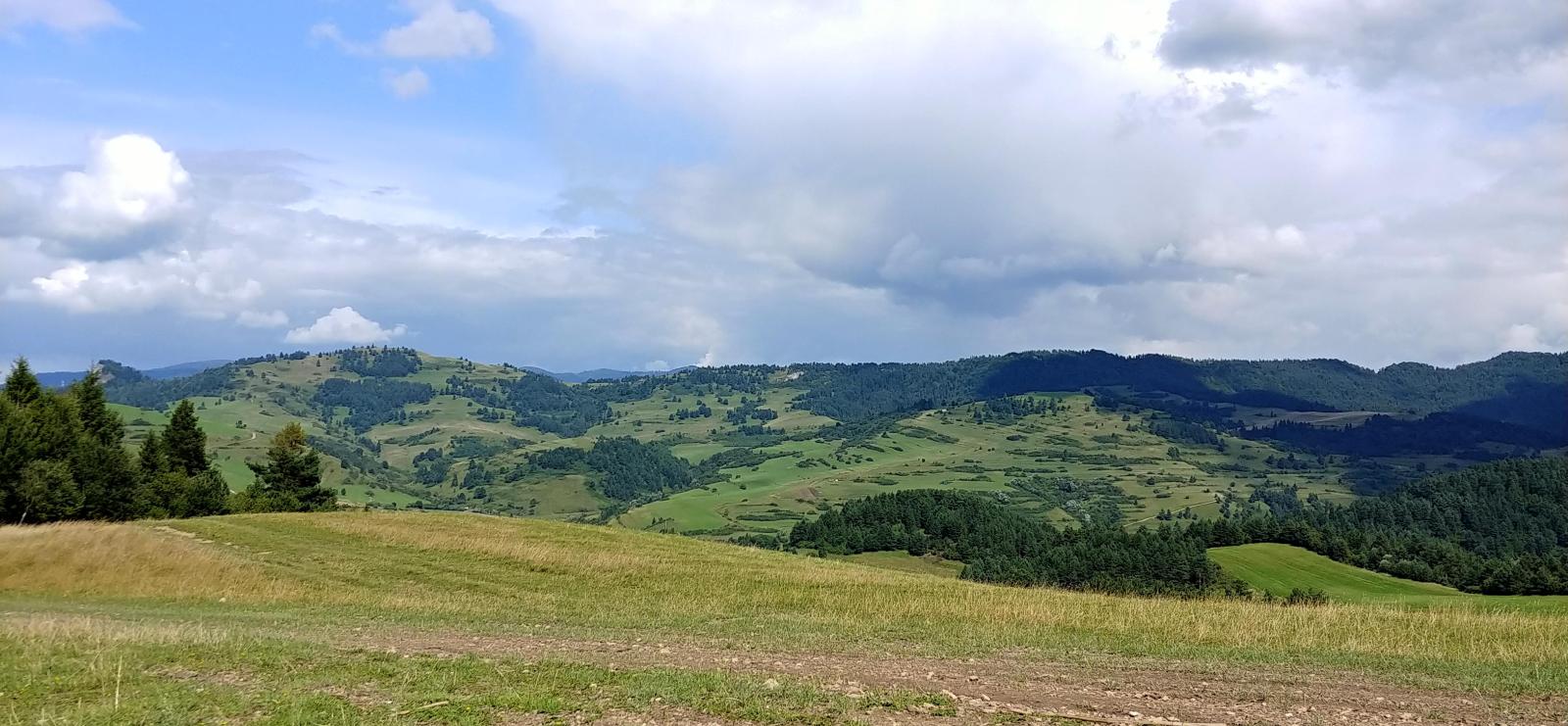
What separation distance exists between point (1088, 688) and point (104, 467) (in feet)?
Result: 233

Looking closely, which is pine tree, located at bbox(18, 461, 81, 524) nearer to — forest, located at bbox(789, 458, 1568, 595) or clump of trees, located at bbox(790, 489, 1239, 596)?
forest, located at bbox(789, 458, 1568, 595)

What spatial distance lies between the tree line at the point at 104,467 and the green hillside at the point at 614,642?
17050 millimetres

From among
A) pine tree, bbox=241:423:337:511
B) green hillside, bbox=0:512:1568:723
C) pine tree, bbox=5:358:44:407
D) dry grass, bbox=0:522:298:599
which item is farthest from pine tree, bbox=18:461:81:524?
pine tree, bbox=241:423:337:511

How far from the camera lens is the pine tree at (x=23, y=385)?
193ft

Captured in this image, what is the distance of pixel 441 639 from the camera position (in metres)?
18.3

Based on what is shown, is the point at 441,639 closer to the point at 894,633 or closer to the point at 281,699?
the point at 281,699

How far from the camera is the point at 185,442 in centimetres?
7831

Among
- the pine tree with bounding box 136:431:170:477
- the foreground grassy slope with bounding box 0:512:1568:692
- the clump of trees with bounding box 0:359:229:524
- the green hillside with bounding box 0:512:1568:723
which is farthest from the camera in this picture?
the pine tree with bounding box 136:431:170:477

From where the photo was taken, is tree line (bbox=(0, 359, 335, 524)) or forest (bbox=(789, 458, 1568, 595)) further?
forest (bbox=(789, 458, 1568, 595))

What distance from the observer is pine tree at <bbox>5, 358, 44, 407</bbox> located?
58.8m

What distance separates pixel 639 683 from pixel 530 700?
1923mm

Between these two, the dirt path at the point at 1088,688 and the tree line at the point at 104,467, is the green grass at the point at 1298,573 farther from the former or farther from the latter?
the tree line at the point at 104,467

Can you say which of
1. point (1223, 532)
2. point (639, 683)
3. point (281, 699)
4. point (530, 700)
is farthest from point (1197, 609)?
point (1223, 532)

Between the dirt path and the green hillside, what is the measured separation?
97mm
